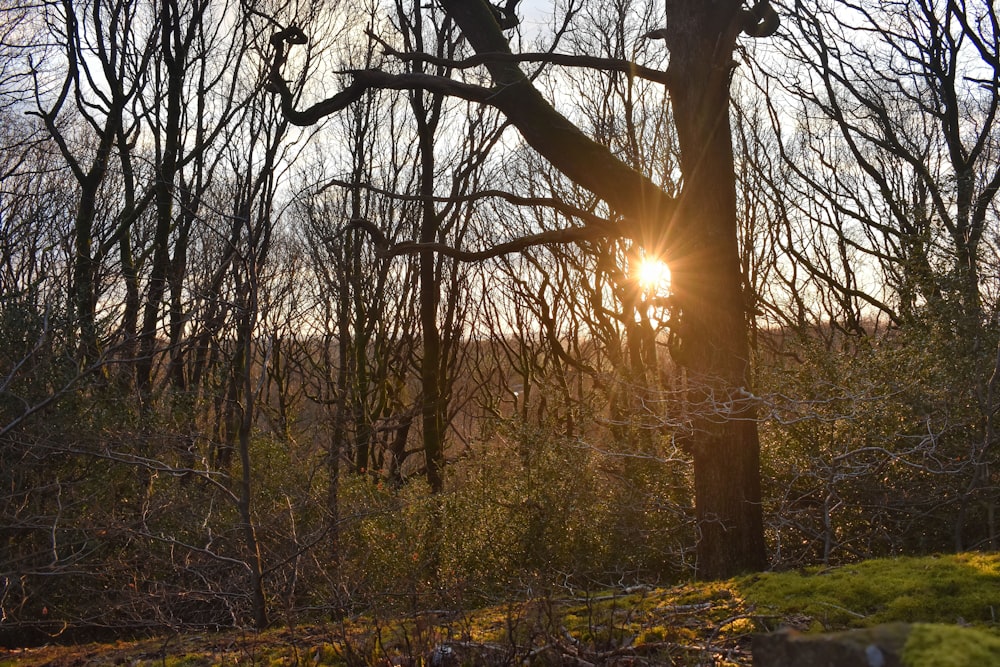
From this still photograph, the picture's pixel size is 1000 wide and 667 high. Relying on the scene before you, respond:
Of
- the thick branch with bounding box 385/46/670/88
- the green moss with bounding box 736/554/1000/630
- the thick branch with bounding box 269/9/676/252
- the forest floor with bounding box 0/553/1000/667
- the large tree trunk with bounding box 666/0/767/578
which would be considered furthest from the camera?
the thick branch with bounding box 269/9/676/252

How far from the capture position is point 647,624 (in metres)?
3.31

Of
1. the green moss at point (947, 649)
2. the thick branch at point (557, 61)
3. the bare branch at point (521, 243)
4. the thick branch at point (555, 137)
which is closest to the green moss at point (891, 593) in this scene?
the green moss at point (947, 649)

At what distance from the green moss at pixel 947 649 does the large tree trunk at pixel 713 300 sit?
3.75 m

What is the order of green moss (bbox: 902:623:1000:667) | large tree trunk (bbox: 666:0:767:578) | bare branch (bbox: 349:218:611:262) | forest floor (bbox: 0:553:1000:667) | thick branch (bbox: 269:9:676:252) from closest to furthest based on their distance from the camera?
green moss (bbox: 902:623:1000:667) < forest floor (bbox: 0:553:1000:667) < large tree trunk (bbox: 666:0:767:578) < thick branch (bbox: 269:9:676:252) < bare branch (bbox: 349:218:611:262)

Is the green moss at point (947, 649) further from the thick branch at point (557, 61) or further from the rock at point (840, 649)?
the thick branch at point (557, 61)

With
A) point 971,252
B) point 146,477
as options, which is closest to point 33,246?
point 146,477

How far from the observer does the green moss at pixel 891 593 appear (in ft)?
10.6

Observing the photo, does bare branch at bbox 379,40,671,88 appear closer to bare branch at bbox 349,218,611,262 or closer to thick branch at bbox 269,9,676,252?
thick branch at bbox 269,9,676,252

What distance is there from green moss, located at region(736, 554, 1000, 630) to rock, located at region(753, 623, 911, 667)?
1.59 metres

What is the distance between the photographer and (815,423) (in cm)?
722

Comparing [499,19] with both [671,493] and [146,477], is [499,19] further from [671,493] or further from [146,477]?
[146,477]

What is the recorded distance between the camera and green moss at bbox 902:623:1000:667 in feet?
5.12

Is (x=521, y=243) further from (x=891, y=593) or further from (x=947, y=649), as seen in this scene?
(x=947, y=649)

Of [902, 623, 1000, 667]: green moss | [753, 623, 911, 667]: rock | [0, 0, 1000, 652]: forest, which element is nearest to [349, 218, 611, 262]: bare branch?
[0, 0, 1000, 652]: forest
